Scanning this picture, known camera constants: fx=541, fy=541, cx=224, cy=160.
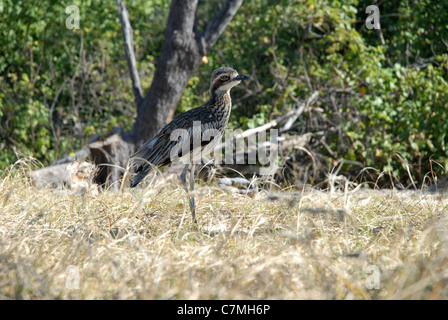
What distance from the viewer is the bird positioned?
4871mm

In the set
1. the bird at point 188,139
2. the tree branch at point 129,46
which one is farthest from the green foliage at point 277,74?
the bird at point 188,139

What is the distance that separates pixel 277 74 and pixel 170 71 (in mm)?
2342

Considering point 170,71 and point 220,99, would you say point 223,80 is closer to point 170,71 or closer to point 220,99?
point 220,99

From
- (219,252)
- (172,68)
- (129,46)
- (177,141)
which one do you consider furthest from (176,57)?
(219,252)

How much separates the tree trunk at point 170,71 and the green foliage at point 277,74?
1.39 m

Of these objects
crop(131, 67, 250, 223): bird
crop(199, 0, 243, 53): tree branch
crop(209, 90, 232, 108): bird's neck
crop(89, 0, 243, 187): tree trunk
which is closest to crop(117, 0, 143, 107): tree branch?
crop(89, 0, 243, 187): tree trunk

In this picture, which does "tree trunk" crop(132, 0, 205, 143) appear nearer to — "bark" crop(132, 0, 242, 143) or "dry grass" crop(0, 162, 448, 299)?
"bark" crop(132, 0, 242, 143)

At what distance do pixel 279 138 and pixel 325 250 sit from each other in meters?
5.37

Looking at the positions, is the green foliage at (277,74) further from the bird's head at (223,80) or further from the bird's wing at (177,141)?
the bird's wing at (177,141)

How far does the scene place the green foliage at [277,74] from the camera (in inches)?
328

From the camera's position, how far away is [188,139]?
16.1 ft

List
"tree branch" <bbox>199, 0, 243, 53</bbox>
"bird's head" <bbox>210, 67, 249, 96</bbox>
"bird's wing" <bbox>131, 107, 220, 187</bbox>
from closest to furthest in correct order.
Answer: "bird's wing" <bbox>131, 107, 220, 187</bbox>
"bird's head" <bbox>210, 67, 249, 96</bbox>
"tree branch" <bbox>199, 0, 243, 53</bbox>

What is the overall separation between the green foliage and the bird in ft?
11.6

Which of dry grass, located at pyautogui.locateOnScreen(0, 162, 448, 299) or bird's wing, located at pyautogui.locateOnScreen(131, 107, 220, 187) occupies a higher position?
bird's wing, located at pyautogui.locateOnScreen(131, 107, 220, 187)
